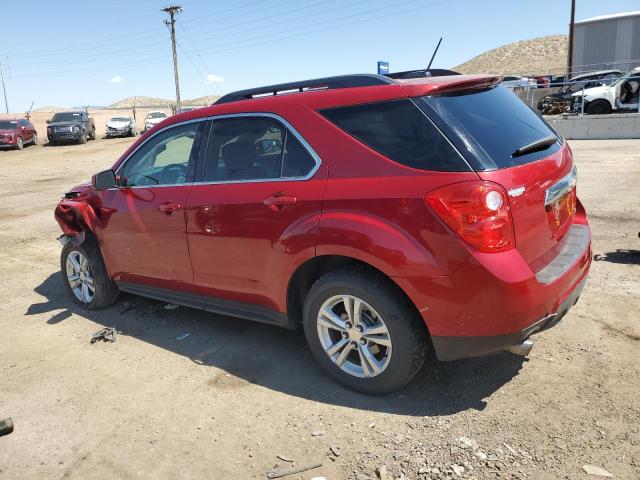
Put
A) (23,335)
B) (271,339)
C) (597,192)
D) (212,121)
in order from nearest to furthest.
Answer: (212,121) < (271,339) < (23,335) < (597,192)

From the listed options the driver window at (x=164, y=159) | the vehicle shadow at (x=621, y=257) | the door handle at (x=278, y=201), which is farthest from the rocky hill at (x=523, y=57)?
the door handle at (x=278, y=201)

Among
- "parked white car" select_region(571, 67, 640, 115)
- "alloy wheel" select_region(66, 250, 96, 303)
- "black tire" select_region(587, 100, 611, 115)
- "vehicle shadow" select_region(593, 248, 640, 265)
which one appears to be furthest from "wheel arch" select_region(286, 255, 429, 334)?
"black tire" select_region(587, 100, 611, 115)

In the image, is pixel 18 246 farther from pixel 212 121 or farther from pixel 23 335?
pixel 212 121

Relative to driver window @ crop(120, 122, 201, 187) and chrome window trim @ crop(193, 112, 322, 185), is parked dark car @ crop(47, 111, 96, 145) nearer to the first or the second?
driver window @ crop(120, 122, 201, 187)

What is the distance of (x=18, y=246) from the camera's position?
7.88m

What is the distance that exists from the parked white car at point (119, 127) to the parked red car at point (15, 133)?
14.7 ft

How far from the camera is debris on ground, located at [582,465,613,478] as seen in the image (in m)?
2.55

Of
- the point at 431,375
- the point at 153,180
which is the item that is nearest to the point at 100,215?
the point at 153,180

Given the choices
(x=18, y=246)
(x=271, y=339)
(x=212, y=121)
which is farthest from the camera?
(x=18, y=246)

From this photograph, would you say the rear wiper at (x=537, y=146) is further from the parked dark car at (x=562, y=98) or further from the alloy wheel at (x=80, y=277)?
the parked dark car at (x=562, y=98)

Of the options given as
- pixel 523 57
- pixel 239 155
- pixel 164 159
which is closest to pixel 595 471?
pixel 239 155

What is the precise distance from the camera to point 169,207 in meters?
4.10

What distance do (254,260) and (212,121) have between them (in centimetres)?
112

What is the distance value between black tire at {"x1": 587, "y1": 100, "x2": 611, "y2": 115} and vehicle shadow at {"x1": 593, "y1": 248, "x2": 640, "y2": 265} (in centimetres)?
1651
